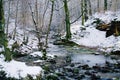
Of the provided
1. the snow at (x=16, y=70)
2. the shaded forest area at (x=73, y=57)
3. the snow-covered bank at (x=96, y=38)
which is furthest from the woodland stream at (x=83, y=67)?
the snow-covered bank at (x=96, y=38)

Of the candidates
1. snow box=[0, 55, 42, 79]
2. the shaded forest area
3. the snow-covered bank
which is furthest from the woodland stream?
the snow-covered bank

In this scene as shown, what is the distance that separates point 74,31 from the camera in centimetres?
3506

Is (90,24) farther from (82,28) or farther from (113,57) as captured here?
(113,57)

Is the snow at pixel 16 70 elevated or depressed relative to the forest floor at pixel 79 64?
elevated

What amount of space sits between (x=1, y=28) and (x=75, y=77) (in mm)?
5092

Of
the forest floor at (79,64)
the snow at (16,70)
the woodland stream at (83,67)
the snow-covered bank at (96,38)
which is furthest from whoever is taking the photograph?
the snow-covered bank at (96,38)

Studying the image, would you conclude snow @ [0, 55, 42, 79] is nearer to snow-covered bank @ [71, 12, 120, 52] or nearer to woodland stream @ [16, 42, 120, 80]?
woodland stream @ [16, 42, 120, 80]

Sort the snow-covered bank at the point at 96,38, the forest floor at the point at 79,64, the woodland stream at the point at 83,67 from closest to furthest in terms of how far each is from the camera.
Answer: the forest floor at the point at 79,64 < the woodland stream at the point at 83,67 < the snow-covered bank at the point at 96,38

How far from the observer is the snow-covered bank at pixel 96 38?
26.9 meters

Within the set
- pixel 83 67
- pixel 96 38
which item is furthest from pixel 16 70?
pixel 96 38

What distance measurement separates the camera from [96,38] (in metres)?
32.1

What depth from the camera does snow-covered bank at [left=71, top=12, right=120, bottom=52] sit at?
88.2 feet

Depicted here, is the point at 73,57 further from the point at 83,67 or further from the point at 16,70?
the point at 16,70

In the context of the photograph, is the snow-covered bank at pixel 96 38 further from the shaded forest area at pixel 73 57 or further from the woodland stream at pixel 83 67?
the woodland stream at pixel 83 67
